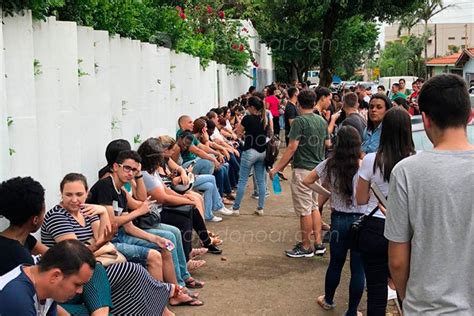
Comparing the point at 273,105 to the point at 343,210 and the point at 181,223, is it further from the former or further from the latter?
the point at 343,210

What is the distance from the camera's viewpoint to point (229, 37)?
53.5ft

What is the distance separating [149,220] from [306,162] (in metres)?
2.26

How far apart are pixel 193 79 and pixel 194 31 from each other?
224 centimetres

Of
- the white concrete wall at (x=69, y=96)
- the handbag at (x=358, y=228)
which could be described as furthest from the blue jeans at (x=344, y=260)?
the white concrete wall at (x=69, y=96)

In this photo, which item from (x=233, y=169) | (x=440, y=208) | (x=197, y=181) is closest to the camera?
(x=440, y=208)

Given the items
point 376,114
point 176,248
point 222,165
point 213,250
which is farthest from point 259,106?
point 176,248

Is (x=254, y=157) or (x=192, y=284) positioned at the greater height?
(x=254, y=157)

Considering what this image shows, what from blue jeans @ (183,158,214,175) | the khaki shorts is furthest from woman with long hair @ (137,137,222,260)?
blue jeans @ (183,158,214,175)

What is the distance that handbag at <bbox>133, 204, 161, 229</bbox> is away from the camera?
5.52m

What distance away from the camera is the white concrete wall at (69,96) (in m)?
4.35

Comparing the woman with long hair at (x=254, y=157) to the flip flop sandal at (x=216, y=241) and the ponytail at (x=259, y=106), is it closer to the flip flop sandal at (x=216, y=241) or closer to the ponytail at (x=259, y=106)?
the ponytail at (x=259, y=106)

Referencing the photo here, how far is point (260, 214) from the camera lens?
29.7 feet

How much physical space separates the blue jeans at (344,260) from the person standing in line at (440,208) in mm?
2509

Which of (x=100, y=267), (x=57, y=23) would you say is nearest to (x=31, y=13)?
(x=57, y=23)
